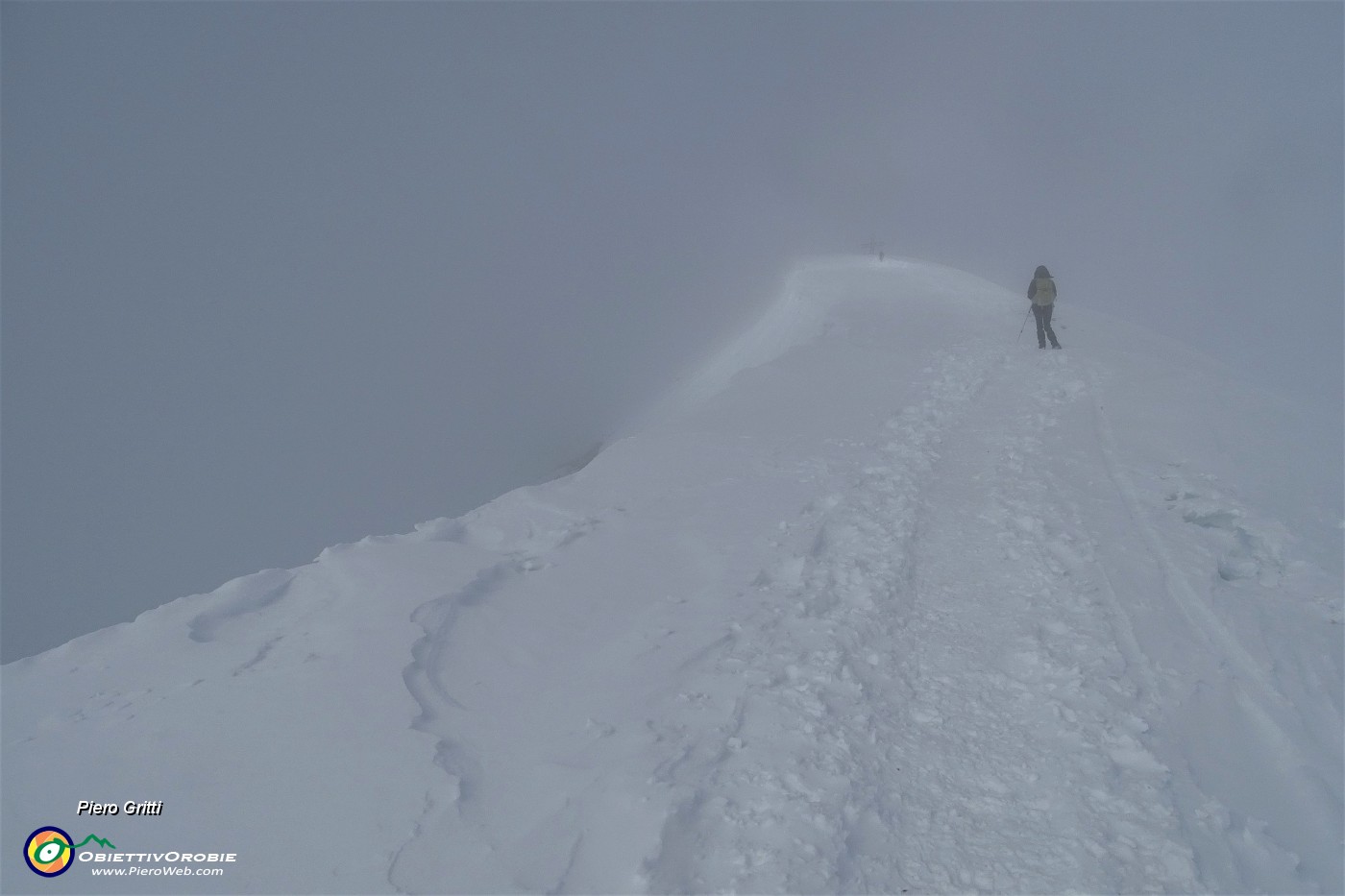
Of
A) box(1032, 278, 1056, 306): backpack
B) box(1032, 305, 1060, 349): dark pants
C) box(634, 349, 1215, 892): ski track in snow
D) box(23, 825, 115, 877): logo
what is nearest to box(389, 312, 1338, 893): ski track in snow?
box(634, 349, 1215, 892): ski track in snow

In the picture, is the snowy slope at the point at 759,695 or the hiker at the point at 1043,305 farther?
the hiker at the point at 1043,305

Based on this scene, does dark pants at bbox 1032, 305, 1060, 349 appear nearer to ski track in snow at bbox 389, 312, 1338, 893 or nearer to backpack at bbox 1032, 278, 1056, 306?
backpack at bbox 1032, 278, 1056, 306

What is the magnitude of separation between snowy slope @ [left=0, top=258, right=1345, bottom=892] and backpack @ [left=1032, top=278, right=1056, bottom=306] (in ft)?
15.8

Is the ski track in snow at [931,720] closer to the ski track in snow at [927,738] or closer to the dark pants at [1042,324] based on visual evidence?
the ski track in snow at [927,738]

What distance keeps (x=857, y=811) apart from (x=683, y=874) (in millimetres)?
854

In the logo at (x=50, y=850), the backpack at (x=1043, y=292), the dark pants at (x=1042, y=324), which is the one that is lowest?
the logo at (x=50, y=850)

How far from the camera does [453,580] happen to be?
5.29 metres

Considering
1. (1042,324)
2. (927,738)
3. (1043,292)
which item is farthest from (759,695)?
(1043,292)

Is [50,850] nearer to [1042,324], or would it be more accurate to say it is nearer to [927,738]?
[927,738]

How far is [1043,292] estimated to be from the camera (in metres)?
11.7

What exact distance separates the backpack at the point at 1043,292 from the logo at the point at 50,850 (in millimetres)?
12452

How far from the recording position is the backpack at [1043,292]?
38.1ft

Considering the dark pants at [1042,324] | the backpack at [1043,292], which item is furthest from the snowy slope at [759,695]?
the backpack at [1043,292]

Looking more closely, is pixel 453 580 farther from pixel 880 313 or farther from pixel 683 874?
pixel 880 313
